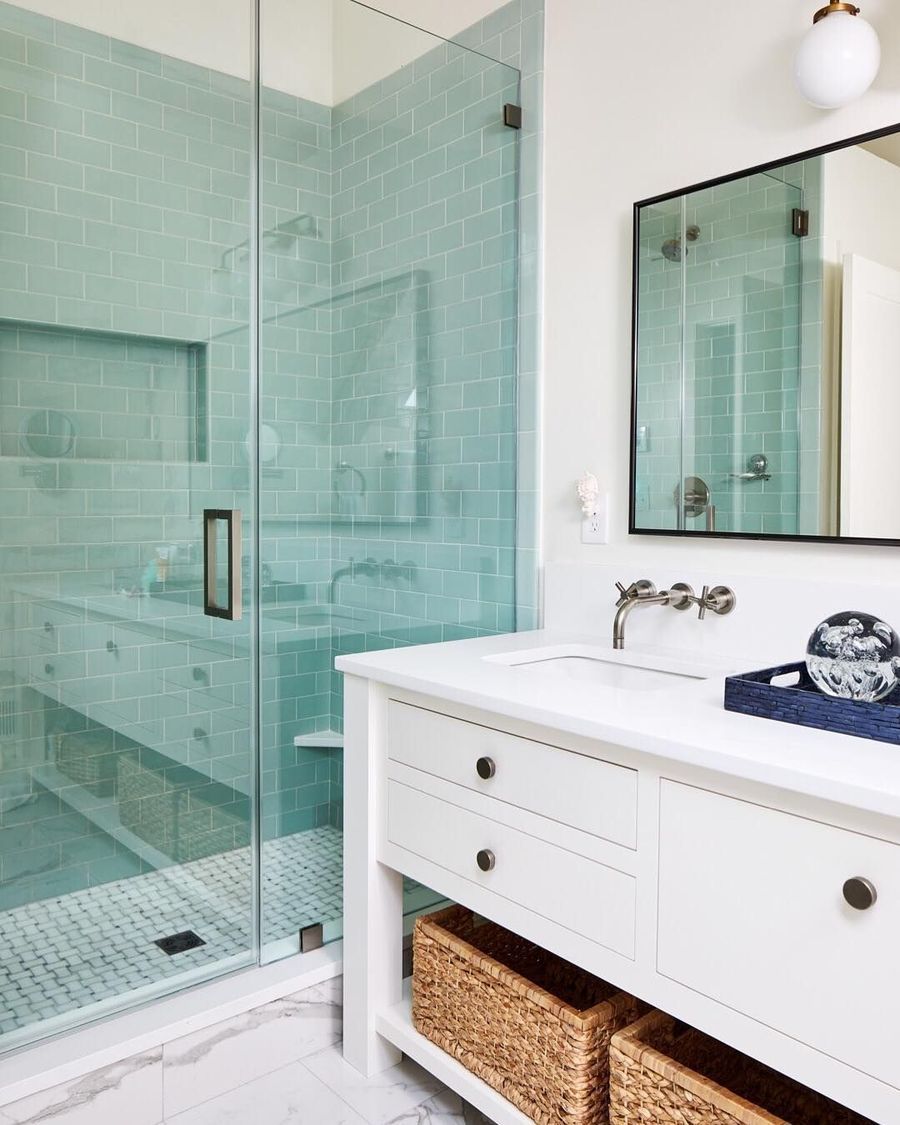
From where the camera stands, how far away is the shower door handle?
74.5 inches

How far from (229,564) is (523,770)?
2.61 feet

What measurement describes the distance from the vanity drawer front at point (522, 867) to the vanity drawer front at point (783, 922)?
90mm

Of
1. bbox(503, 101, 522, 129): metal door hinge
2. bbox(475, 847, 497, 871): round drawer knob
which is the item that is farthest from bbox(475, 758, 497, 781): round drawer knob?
bbox(503, 101, 522, 129): metal door hinge

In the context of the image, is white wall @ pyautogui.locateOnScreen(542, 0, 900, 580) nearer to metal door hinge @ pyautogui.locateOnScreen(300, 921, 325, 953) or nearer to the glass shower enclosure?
the glass shower enclosure

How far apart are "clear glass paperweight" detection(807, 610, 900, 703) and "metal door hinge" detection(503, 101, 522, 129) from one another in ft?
5.00

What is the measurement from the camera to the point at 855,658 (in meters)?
1.36

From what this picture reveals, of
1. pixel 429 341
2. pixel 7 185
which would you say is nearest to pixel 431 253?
pixel 429 341

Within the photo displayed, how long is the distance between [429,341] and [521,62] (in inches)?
29.2

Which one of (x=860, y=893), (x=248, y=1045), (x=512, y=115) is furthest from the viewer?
(x=512, y=115)

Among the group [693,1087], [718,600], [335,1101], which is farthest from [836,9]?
[335,1101]

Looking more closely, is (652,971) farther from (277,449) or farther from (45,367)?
(45,367)

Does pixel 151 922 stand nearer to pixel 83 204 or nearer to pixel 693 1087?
pixel 693 1087

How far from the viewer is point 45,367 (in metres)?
1.70

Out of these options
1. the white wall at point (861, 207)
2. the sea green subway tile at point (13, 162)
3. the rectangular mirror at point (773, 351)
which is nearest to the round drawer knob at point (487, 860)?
the rectangular mirror at point (773, 351)
